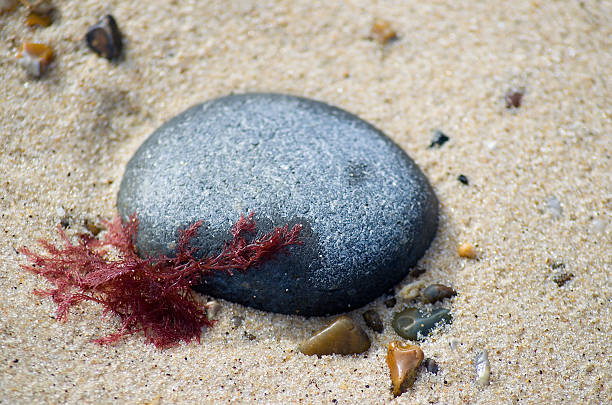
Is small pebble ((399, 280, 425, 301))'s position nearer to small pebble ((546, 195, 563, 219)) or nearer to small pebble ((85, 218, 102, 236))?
small pebble ((546, 195, 563, 219))

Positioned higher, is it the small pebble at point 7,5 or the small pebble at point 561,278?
the small pebble at point 7,5

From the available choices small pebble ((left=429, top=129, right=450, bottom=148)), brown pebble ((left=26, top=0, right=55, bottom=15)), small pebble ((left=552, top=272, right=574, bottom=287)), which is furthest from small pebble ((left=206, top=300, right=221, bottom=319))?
brown pebble ((left=26, top=0, right=55, bottom=15))

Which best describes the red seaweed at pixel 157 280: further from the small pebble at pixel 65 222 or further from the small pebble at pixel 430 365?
the small pebble at pixel 430 365

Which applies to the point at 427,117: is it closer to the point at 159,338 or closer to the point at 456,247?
the point at 456,247

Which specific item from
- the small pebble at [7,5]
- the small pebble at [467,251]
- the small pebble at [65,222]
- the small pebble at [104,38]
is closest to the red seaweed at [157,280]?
the small pebble at [65,222]

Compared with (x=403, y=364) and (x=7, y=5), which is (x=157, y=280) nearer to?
(x=403, y=364)

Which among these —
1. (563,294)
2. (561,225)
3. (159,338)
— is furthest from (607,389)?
(159,338)
